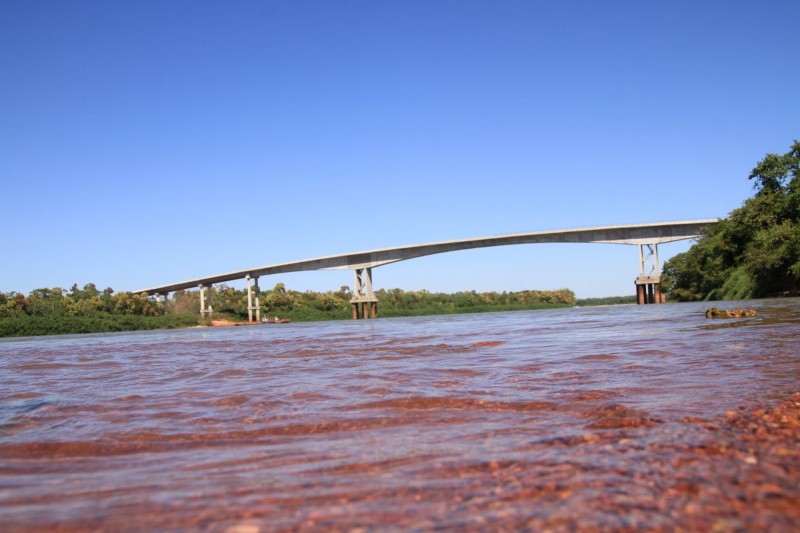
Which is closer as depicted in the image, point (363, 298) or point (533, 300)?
point (363, 298)

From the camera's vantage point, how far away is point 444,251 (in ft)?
220

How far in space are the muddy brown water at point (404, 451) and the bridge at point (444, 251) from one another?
5709 cm

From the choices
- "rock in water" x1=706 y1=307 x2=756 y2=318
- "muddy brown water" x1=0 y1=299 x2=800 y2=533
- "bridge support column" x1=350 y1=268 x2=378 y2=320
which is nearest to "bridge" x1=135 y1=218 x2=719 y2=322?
"bridge support column" x1=350 y1=268 x2=378 y2=320

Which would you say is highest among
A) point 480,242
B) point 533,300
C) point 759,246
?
point 480,242

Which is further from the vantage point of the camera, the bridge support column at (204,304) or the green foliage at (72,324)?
the bridge support column at (204,304)

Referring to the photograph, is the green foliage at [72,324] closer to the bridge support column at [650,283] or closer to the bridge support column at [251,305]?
the bridge support column at [251,305]

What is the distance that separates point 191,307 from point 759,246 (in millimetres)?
67313

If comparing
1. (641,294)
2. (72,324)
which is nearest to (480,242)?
(641,294)

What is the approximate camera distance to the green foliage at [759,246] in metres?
34.3

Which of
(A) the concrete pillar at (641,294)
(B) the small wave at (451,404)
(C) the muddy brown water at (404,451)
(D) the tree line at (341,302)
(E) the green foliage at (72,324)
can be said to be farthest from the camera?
(D) the tree line at (341,302)

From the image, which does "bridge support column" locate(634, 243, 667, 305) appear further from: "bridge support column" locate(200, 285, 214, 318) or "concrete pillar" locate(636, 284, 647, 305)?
"bridge support column" locate(200, 285, 214, 318)

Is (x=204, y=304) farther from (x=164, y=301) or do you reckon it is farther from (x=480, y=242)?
(x=480, y=242)

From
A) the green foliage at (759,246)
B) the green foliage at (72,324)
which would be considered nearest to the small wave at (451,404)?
the green foliage at (759,246)

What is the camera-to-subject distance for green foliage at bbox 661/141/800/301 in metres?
34.3
